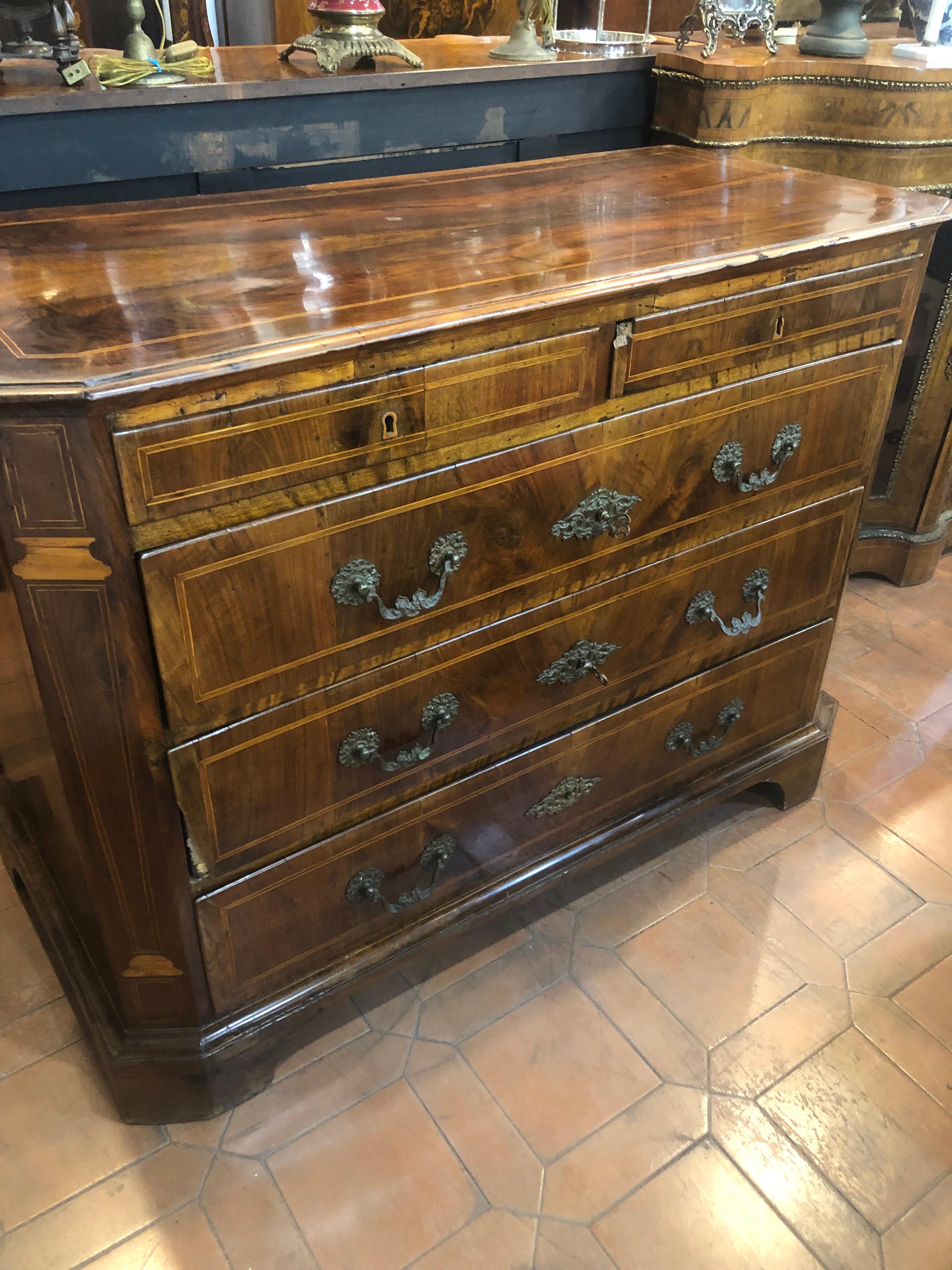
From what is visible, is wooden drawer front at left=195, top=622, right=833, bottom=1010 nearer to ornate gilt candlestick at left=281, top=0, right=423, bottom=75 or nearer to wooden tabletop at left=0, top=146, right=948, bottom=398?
wooden tabletop at left=0, top=146, right=948, bottom=398

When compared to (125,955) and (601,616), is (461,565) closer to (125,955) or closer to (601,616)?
(601,616)

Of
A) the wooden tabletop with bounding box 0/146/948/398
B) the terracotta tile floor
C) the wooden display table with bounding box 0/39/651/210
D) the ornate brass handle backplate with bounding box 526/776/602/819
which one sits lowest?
the terracotta tile floor

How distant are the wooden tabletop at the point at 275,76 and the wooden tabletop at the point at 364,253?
0.54ft

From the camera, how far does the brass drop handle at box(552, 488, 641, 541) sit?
1319mm

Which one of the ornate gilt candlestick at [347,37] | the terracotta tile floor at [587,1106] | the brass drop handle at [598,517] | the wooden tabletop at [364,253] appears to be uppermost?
the ornate gilt candlestick at [347,37]

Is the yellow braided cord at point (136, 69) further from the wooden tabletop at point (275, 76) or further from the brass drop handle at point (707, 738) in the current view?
the brass drop handle at point (707, 738)

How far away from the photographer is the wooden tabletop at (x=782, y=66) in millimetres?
1790

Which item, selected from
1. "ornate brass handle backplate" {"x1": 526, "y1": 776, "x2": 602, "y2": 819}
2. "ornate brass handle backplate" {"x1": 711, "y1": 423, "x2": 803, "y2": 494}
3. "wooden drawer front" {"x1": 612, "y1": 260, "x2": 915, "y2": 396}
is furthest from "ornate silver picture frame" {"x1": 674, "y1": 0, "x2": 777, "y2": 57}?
"ornate brass handle backplate" {"x1": 526, "y1": 776, "x2": 602, "y2": 819}

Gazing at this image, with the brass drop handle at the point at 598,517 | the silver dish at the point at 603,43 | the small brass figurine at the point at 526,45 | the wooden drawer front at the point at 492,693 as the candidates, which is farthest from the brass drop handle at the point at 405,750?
Result: the silver dish at the point at 603,43

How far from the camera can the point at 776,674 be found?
1.81 metres

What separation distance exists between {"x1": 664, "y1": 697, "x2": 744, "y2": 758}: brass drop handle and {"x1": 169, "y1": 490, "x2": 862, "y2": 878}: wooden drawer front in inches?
A: 4.3

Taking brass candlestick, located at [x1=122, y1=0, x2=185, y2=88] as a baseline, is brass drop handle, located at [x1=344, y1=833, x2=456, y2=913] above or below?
below

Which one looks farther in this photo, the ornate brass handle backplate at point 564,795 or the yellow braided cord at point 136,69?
the ornate brass handle backplate at point 564,795

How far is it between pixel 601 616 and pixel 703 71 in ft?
3.52
